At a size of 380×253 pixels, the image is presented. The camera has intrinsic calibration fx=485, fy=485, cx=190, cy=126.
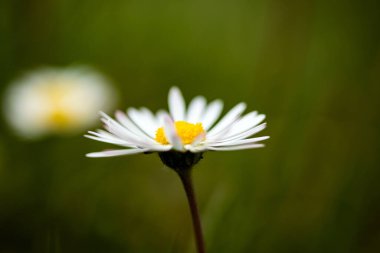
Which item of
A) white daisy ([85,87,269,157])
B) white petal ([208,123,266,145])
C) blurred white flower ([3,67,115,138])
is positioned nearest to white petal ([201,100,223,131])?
white daisy ([85,87,269,157])

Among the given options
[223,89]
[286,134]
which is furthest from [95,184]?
[223,89]

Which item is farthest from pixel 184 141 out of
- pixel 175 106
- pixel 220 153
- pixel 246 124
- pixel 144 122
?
pixel 220 153

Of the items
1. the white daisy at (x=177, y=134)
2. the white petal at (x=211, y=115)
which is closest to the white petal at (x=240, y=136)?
the white daisy at (x=177, y=134)

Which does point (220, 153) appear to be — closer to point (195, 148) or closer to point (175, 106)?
point (175, 106)

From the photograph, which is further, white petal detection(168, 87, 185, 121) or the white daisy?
white petal detection(168, 87, 185, 121)

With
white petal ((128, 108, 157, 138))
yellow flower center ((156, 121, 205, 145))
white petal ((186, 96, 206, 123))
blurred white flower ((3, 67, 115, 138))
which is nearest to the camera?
yellow flower center ((156, 121, 205, 145))

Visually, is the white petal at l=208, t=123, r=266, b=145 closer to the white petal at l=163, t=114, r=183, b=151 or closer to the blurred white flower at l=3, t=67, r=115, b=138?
the white petal at l=163, t=114, r=183, b=151

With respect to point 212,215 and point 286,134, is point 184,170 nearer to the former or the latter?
point 212,215
